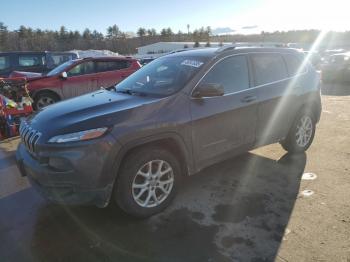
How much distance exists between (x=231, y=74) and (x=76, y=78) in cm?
611

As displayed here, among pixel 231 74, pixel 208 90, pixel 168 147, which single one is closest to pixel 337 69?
pixel 231 74

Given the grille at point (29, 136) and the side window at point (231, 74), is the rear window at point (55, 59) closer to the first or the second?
the grille at point (29, 136)

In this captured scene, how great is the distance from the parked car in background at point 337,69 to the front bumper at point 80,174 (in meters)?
15.0

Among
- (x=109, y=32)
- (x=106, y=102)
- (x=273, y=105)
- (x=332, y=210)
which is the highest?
(x=109, y=32)

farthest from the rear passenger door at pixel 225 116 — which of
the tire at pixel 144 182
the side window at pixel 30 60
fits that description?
the side window at pixel 30 60

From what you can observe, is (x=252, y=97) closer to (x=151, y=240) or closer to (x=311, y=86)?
(x=311, y=86)

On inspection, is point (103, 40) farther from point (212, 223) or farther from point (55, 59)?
point (212, 223)

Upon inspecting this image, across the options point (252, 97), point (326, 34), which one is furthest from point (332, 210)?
point (326, 34)

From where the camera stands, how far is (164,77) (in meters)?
4.16

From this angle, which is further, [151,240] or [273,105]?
[273,105]

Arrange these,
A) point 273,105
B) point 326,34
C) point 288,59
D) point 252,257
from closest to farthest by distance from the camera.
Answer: point 252,257 < point 273,105 < point 288,59 < point 326,34

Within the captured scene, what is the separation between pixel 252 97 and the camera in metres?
4.27

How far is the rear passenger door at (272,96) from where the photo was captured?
14.6 ft

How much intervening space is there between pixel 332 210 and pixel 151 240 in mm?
2083
